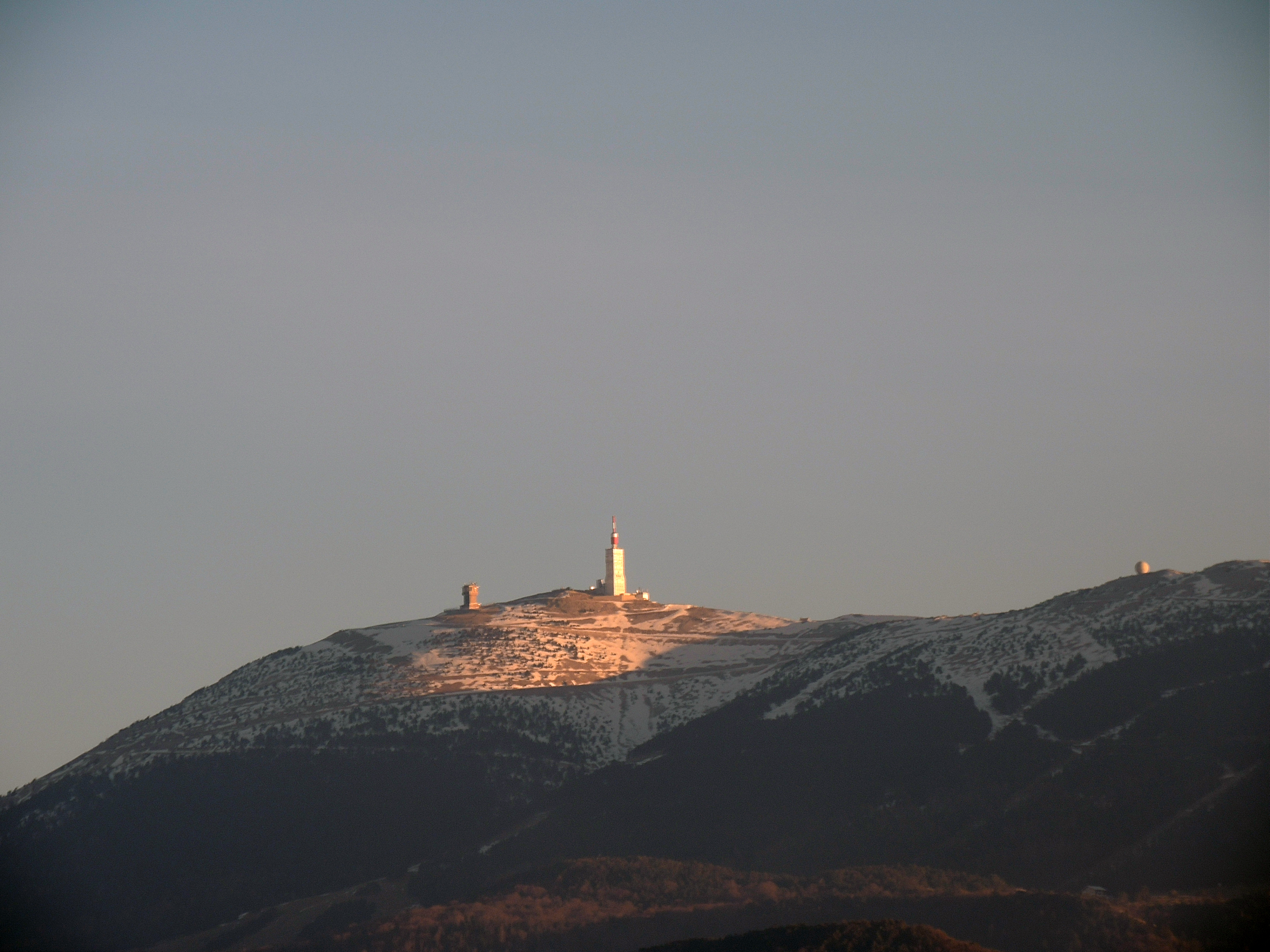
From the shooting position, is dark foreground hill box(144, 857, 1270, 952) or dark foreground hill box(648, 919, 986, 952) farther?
dark foreground hill box(144, 857, 1270, 952)

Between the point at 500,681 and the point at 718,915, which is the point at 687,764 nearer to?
the point at 500,681

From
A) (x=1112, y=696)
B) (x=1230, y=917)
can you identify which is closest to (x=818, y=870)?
(x=1112, y=696)

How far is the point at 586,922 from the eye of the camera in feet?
351

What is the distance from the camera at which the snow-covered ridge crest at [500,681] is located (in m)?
150

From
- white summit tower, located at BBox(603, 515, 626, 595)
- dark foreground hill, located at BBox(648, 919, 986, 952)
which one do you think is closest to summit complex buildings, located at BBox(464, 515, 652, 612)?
white summit tower, located at BBox(603, 515, 626, 595)

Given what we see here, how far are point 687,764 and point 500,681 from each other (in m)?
25.9

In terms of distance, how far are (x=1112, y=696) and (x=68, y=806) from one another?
4067 inches

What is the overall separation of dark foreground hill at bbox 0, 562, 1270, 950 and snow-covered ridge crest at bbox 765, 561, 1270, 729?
350 millimetres

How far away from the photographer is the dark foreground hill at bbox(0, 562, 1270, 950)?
4424 inches

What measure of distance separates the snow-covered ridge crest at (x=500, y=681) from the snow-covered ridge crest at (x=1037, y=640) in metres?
9.49

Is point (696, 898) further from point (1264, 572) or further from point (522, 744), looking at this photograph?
point (1264, 572)

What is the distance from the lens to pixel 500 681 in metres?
155

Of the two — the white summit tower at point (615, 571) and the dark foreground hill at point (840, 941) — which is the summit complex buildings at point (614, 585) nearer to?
the white summit tower at point (615, 571)

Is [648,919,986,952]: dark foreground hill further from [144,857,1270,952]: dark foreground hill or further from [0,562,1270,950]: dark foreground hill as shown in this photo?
[0,562,1270,950]: dark foreground hill
